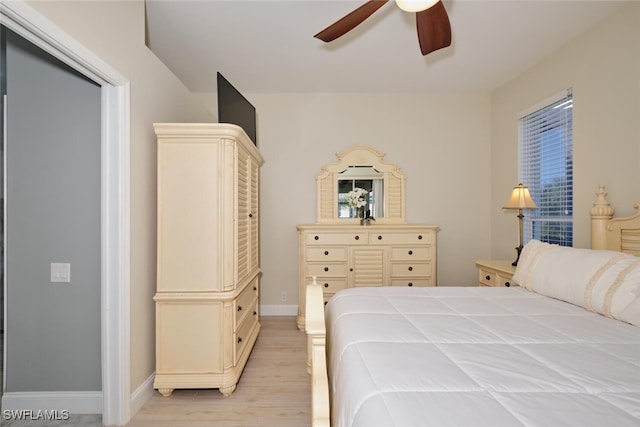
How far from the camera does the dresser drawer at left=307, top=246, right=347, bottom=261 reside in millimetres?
3248

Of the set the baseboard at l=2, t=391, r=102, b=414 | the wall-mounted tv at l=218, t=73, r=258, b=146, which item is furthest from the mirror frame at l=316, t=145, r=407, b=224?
the baseboard at l=2, t=391, r=102, b=414

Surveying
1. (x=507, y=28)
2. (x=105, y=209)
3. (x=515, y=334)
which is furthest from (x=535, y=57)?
(x=105, y=209)

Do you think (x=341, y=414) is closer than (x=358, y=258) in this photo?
Yes

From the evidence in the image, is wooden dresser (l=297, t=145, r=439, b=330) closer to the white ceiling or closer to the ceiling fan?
the white ceiling

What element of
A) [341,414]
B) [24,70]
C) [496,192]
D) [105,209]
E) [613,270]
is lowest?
[341,414]

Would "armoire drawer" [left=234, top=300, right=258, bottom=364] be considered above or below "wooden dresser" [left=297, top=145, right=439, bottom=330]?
below

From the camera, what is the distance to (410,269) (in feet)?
10.7

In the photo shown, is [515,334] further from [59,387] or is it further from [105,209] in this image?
[59,387]

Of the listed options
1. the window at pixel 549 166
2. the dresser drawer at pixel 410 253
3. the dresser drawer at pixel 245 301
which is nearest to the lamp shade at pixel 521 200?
the window at pixel 549 166

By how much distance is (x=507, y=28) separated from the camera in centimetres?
241

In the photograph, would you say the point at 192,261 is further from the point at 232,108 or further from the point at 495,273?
the point at 495,273

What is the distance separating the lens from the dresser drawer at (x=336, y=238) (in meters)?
3.25

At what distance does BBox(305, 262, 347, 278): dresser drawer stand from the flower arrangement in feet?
2.58

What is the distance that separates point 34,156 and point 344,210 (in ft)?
9.12
